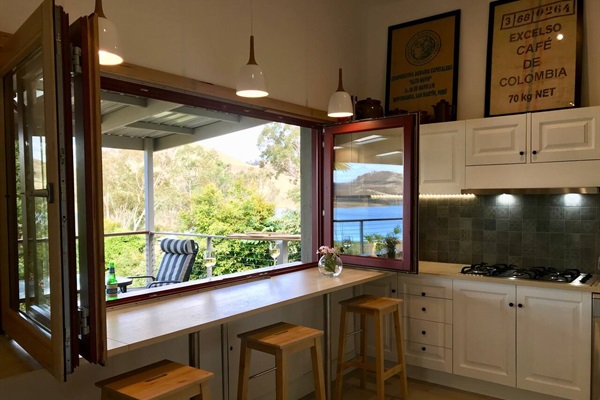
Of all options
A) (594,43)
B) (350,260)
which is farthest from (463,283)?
(594,43)

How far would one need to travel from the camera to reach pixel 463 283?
3402 mm

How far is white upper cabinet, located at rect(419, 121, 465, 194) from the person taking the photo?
3.56m

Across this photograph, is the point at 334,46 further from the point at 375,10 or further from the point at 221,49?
the point at 221,49

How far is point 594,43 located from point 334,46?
193 cm

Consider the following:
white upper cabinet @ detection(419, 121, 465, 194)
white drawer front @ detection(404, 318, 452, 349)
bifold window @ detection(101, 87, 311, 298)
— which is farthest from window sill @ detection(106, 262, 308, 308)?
bifold window @ detection(101, 87, 311, 298)

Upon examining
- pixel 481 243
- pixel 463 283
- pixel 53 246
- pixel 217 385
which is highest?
pixel 53 246

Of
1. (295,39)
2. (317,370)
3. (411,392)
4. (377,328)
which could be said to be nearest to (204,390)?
(317,370)

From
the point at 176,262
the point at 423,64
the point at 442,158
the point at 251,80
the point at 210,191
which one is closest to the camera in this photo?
the point at 251,80

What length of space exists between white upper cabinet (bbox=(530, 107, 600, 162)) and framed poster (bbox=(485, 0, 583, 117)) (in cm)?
25

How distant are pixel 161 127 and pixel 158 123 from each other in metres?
0.07

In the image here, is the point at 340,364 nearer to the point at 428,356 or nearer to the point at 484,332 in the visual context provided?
the point at 428,356

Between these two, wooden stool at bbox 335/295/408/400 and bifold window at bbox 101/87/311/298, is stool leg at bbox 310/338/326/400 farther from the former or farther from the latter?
bifold window at bbox 101/87/311/298

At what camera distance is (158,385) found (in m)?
1.93

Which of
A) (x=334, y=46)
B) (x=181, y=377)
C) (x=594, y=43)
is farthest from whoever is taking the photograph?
(x=334, y=46)
